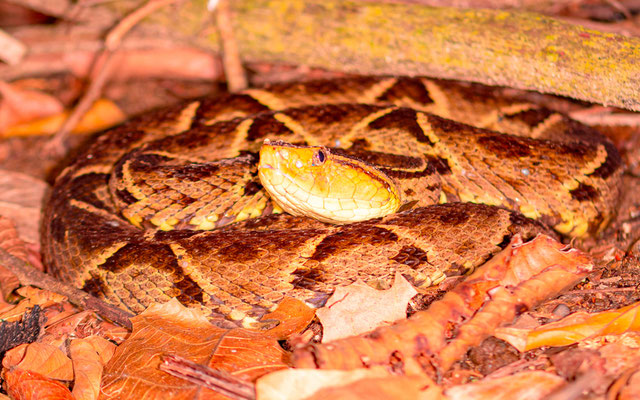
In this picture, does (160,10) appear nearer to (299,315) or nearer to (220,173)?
(220,173)

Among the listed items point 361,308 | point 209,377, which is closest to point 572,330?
point 361,308

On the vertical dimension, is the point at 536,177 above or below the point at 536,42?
below

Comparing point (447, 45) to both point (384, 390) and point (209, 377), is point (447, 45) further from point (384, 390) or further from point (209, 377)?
point (209, 377)

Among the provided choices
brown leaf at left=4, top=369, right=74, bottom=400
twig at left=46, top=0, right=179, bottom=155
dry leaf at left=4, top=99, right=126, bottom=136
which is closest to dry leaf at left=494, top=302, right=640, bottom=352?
brown leaf at left=4, top=369, right=74, bottom=400

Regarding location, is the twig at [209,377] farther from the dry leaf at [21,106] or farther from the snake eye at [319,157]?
the dry leaf at [21,106]

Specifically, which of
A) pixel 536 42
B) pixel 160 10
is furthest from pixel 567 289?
pixel 160 10

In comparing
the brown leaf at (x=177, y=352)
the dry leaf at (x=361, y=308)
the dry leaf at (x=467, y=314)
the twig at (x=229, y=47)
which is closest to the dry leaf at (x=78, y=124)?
the twig at (x=229, y=47)

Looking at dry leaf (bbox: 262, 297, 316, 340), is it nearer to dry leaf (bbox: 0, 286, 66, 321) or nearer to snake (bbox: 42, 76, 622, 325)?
snake (bbox: 42, 76, 622, 325)
